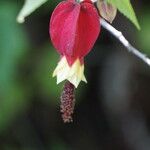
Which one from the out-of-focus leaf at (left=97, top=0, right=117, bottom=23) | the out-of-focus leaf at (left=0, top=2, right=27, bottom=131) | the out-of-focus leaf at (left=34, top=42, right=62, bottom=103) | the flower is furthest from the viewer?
the out-of-focus leaf at (left=34, top=42, right=62, bottom=103)

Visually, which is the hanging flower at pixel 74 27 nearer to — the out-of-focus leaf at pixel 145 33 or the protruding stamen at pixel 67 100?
the protruding stamen at pixel 67 100

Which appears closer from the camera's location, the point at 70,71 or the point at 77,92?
the point at 70,71

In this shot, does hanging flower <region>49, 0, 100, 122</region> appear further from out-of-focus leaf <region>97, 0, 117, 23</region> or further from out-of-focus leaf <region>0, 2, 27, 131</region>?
out-of-focus leaf <region>0, 2, 27, 131</region>

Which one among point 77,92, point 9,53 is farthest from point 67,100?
point 77,92

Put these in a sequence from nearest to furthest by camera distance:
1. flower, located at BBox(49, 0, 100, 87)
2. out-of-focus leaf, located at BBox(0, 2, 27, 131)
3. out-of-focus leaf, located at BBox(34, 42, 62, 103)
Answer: flower, located at BBox(49, 0, 100, 87), out-of-focus leaf, located at BBox(0, 2, 27, 131), out-of-focus leaf, located at BBox(34, 42, 62, 103)

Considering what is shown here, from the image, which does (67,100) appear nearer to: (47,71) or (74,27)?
(74,27)

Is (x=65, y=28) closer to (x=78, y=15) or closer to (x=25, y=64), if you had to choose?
(x=78, y=15)

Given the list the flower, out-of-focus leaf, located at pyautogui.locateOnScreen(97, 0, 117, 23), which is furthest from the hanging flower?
out-of-focus leaf, located at pyautogui.locateOnScreen(97, 0, 117, 23)
